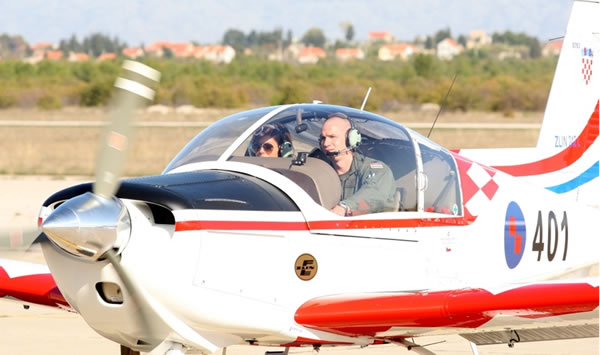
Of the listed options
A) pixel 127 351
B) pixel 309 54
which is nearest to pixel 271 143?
pixel 127 351

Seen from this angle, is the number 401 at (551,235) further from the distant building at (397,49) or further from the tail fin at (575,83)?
the distant building at (397,49)

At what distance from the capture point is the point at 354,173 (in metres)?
7.36

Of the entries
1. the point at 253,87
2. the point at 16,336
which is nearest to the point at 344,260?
the point at 16,336

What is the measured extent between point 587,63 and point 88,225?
22.2ft

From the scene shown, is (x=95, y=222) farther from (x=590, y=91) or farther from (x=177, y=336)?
(x=590, y=91)

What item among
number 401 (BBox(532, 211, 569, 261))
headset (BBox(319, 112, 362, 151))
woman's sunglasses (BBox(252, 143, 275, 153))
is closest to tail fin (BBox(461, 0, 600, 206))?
number 401 (BBox(532, 211, 569, 261))

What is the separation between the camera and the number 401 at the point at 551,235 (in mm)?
8422

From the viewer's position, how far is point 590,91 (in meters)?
11.0

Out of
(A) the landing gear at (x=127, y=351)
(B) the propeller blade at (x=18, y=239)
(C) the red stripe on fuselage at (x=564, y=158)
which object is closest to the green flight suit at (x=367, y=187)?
(A) the landing gear at (x=127, y=351)

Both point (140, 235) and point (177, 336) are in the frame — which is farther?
point (177, 336)

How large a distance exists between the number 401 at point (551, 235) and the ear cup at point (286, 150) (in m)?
2.29

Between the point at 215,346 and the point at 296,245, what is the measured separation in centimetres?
85

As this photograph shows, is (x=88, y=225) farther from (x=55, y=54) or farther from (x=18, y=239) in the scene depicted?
(x=55, y=54)

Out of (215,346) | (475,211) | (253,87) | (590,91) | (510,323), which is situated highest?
(253,87)
